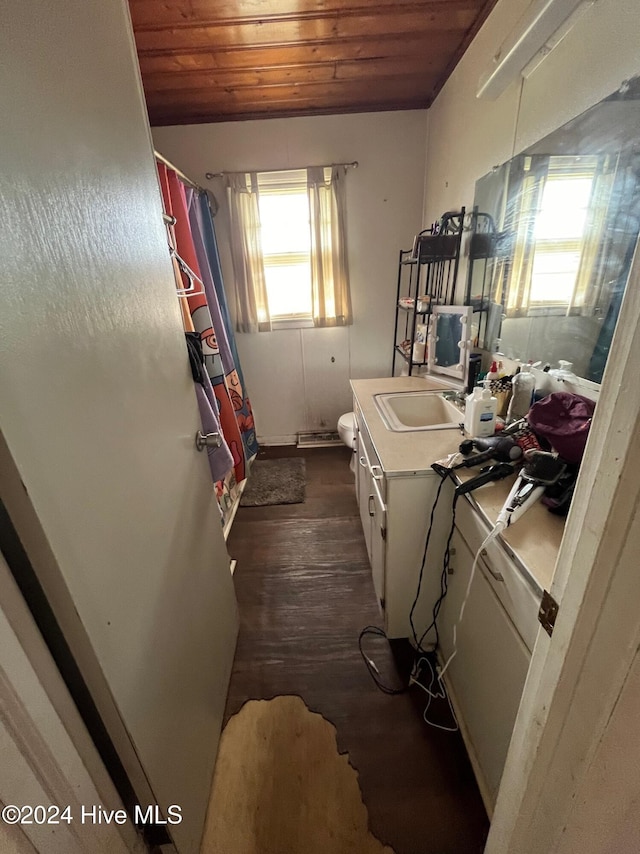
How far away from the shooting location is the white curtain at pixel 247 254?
8.22 ft

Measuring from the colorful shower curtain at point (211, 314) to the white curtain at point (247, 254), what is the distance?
0.64ft

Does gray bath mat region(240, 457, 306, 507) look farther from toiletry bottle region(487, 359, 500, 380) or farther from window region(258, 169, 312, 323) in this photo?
toiletry bottle region(487, 359, 500, 380)

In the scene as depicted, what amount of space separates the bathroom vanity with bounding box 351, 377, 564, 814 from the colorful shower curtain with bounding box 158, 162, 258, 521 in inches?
31.3

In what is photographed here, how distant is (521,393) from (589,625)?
1068mm

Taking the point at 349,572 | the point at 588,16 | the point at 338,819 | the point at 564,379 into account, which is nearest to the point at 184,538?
the point at 338,819

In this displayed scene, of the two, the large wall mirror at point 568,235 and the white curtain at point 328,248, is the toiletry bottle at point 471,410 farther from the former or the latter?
the white curtain at point 328,248

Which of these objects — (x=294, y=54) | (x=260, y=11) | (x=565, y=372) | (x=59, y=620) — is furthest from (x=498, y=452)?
(x=294, y=54)

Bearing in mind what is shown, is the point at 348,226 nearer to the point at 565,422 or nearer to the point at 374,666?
the point at 565,422

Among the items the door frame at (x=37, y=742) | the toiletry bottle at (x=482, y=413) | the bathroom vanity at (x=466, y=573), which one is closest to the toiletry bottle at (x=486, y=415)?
the toiletry bottle at (x=482, y=413)

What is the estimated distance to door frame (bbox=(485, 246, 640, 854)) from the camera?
0.38 metres

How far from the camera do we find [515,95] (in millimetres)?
1334

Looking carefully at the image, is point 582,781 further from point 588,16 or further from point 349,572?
point 588,16

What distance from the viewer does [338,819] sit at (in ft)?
3.33

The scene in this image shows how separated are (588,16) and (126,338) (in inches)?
59.6
